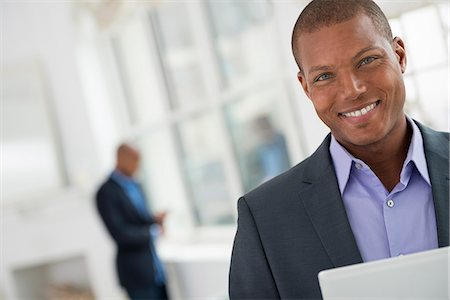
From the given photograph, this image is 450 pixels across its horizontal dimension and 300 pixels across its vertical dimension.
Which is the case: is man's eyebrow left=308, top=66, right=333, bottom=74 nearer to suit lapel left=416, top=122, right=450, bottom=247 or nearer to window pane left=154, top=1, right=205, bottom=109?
suit lapel left=416, top=122, right=450, bottom=247

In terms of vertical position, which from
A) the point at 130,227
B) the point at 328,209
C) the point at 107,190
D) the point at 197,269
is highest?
the point at 328,209

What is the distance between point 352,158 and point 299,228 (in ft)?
0.55

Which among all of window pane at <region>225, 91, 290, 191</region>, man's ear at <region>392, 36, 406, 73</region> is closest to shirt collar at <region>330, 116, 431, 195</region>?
man's ear at <region>392, 36, 406, 73</region>

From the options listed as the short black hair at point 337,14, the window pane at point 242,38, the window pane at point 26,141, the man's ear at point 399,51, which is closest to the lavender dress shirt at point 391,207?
the man's ear at point 399,51

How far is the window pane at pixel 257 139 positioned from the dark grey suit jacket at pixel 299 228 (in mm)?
2532

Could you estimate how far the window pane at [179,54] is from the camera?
4637 mm

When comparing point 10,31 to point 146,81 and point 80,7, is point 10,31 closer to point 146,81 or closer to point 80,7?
point 80,7

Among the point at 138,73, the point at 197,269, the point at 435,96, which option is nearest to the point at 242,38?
the point at 138,73

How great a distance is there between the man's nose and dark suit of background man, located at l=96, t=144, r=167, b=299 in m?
3.25

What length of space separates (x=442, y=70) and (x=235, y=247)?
920 millimetres

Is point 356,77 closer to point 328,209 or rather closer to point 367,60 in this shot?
point 367,60

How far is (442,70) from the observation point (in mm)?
1962

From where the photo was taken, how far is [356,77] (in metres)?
1.24

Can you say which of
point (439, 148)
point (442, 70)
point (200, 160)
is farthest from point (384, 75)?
point (200, 160)
